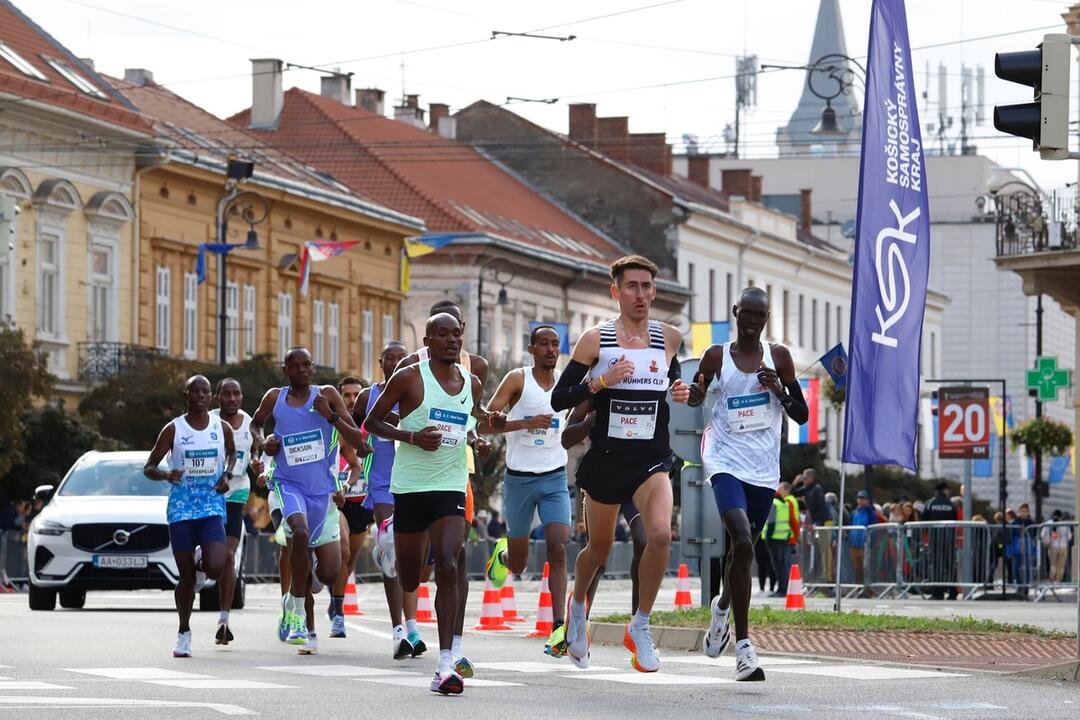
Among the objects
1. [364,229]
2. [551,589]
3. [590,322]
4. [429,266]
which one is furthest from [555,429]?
[590,322]

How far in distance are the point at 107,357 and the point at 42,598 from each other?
27.4 meters

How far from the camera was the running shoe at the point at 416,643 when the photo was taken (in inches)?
623

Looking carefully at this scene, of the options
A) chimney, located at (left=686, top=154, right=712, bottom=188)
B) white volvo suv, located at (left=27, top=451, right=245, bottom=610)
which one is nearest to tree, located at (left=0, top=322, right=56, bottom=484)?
white volvo suv, located at (left=27, top=451, right=245, bottom=610)

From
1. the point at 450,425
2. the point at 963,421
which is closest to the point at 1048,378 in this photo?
the point at 963,421

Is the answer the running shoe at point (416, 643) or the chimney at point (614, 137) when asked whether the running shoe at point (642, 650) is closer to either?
the running shoe at point (416, 643)

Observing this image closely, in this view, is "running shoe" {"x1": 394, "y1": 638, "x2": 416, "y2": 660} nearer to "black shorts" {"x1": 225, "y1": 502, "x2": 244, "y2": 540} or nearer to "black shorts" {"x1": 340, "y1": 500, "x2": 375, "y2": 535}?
"black shorts" {"x1": 340, "y1": 500, "x2": 375, "y2": 535}

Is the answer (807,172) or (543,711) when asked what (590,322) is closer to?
(807,172)

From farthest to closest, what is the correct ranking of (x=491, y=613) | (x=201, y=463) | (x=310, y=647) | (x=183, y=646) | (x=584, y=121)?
1. (x=584, y=121)
2. (x=491, y=613)
3. (x=201, y=463)
4. (x=310, y=647)
5. (x=183, y=646)

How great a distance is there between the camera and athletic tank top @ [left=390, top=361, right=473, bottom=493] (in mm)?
13781

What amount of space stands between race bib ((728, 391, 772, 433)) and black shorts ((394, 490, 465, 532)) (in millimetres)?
1582

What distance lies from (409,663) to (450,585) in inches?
93.8

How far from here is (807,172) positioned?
12119 cm

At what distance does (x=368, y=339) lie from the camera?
224ft

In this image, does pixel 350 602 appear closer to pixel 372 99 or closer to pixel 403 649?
pixel 403 649
